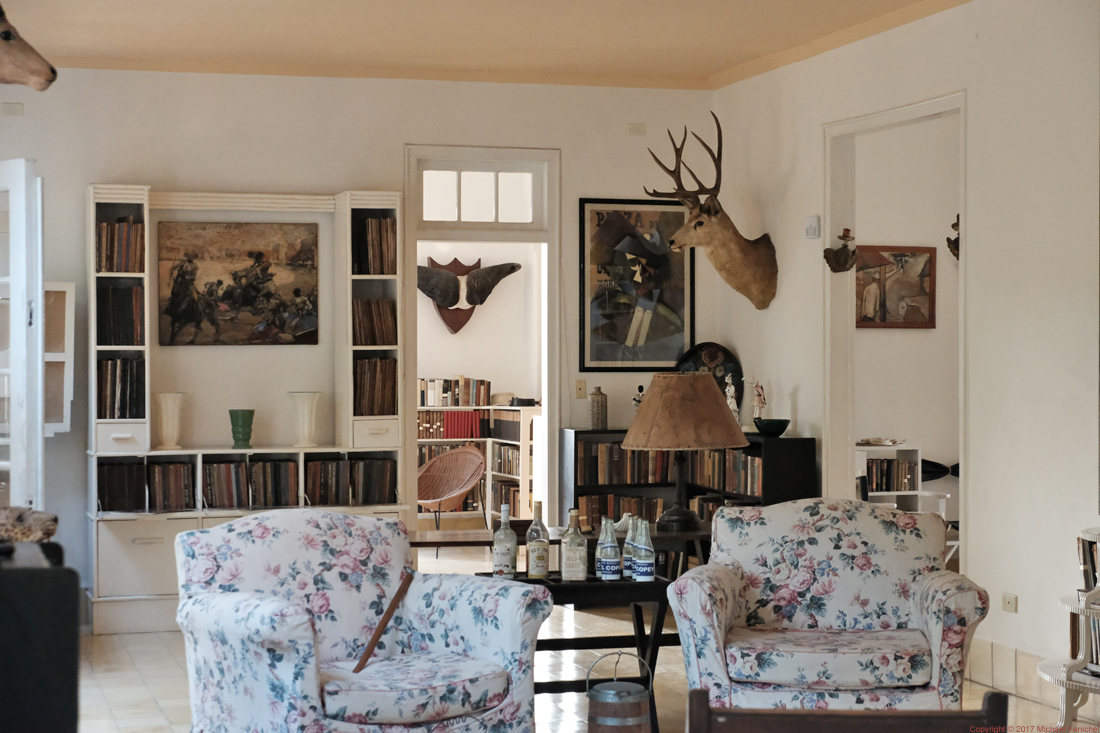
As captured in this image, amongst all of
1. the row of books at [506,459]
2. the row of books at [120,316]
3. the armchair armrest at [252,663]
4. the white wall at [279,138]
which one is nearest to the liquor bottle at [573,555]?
the armchair armrest at [252,663]

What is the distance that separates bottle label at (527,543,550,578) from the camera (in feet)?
13.1

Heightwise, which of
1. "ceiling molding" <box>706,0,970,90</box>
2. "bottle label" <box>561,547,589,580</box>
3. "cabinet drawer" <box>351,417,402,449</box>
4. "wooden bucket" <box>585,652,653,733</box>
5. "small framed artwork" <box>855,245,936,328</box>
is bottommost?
"wooden bucket" <box>585,652,653,733</box>

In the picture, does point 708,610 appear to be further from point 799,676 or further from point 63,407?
point 63,407

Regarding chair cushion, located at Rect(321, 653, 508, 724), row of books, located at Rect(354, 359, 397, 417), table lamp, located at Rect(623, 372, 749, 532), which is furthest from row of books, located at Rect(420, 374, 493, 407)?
chair cushion, located at Rect(321, 653, 508, 724)

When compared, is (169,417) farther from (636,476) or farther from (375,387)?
(636,476)

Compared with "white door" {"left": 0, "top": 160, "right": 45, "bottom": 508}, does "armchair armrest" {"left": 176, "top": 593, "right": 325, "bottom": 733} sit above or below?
below

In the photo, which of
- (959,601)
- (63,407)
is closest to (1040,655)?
(959,601)

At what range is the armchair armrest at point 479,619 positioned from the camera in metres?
3.49

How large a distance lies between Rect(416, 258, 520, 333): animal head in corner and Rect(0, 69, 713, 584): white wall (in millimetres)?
3548

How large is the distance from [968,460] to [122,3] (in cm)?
450

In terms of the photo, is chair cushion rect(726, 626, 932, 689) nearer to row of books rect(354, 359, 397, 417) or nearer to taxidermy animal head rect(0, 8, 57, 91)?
row of books rect(354, 359, 397, 417)

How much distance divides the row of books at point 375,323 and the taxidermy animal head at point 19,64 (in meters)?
2.22

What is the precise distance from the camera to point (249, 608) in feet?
10.6

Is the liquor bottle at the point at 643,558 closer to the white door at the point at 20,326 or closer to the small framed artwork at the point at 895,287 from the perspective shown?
the white door at the point at 20,326
